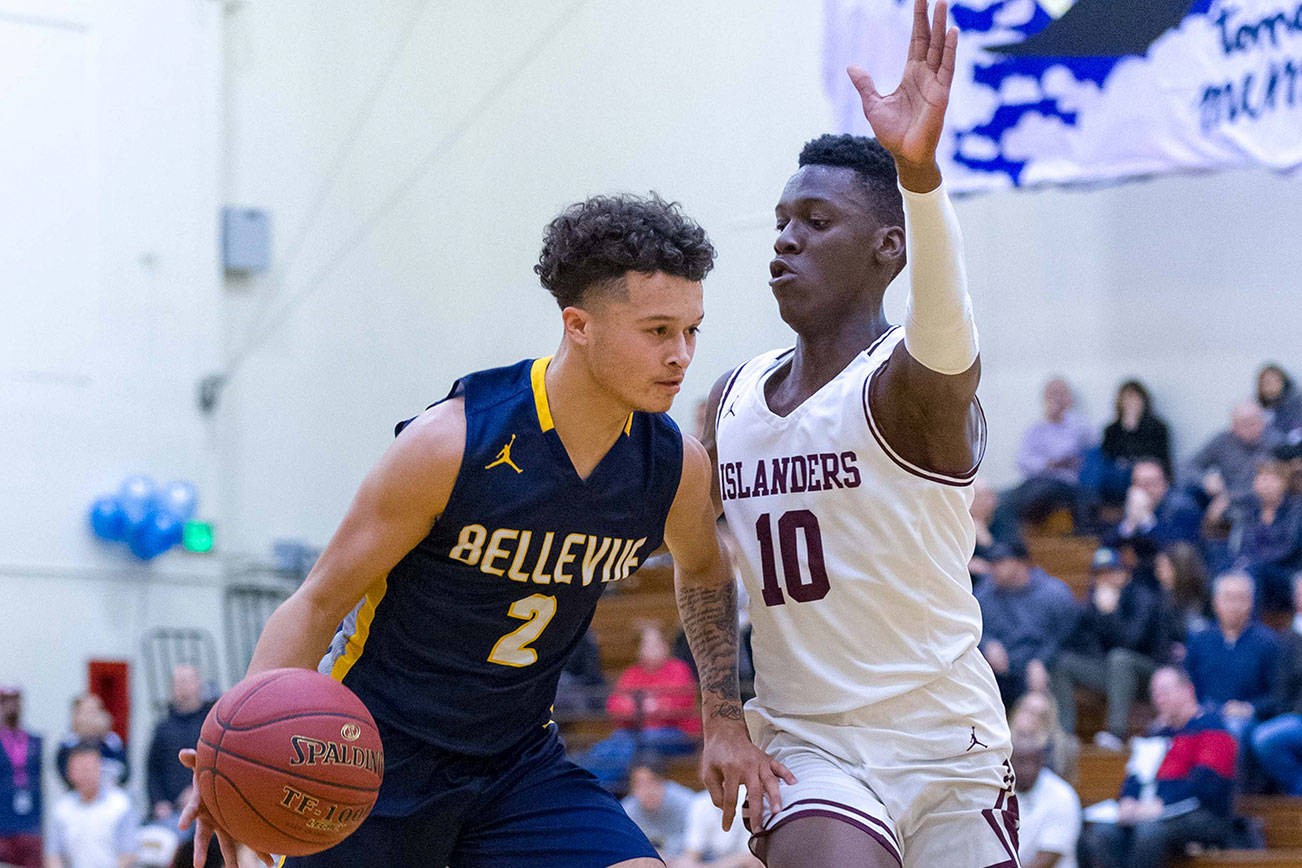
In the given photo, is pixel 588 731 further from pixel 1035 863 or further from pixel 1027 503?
pixel 1035 863

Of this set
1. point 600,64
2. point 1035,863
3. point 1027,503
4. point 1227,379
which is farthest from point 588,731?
point 600,64

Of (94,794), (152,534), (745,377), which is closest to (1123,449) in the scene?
(94,794)

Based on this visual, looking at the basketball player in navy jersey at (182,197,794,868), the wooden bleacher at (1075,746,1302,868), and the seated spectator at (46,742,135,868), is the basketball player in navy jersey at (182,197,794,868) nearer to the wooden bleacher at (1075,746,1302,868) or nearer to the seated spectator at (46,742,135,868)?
the wooden bleacher at (1075,746,1302,868)

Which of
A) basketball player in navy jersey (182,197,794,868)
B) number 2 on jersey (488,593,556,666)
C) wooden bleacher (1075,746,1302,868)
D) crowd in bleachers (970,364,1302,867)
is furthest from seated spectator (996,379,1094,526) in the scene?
number 2 on jersey (488,593,556,666)

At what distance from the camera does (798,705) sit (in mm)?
4453

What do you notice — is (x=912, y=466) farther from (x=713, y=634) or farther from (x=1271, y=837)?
(x=1271, y=837)

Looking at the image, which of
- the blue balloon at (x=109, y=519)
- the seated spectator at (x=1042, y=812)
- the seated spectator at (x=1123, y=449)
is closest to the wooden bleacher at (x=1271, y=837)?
the seated spectator at (x=1042, y=812)

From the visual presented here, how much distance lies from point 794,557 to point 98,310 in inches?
570

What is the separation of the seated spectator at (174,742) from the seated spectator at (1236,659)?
7.66 meters

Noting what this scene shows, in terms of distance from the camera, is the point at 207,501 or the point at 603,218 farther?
the point at 207,501

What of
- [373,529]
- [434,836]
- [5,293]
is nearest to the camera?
[373,529]

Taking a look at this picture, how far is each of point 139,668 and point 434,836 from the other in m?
13.9

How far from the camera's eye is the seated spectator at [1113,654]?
11.1 m

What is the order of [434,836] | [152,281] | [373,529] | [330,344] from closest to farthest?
[373,529], [434,836], [152,281], [330,344]
